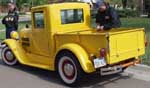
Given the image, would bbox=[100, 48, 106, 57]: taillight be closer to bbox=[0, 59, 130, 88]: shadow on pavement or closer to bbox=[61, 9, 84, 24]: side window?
bbox=[0, 59, 130, 88]: shadow on pavement

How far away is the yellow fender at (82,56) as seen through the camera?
764cm

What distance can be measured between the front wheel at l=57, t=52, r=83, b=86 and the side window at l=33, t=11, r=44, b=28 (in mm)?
1178

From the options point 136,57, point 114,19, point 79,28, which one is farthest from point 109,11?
point 136,57

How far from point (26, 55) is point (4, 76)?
0.84 m

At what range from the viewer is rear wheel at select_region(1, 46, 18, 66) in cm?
1037

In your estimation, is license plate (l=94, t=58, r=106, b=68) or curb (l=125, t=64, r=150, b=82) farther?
curb (l=125, t=64, r=150, b=82)

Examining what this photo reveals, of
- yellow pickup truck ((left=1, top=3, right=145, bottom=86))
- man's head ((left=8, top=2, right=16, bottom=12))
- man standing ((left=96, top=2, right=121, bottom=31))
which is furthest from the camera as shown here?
man's head ((left=8, top=2, right=16, bottom=12))

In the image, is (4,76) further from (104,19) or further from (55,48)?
(104,19)

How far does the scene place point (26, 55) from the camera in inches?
385

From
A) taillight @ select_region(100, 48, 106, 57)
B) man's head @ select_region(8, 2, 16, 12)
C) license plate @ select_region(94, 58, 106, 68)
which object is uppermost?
man's head @ select_region(8, 2, 16, 12)

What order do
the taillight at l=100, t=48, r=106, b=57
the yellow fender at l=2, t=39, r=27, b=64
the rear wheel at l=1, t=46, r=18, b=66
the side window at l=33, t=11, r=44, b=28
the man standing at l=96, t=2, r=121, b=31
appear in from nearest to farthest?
1. the taillight at l=100, t=48, r=106, b=57
2. the side window at l=33, t=11, r=44, b=28
3. the man standing at l=96, t=2, r=121, b=31
4. the yellow fender at l=2, t=39, r=27, b=64
5. the rear wheel at l=1, t=46, r=18, b=66

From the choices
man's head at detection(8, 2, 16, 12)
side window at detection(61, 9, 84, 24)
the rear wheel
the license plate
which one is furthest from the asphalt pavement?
man's head at detection(8, 2, 16, 12)

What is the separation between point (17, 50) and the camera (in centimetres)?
1006

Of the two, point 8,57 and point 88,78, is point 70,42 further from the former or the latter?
point 8,57
